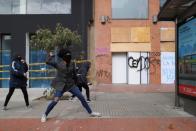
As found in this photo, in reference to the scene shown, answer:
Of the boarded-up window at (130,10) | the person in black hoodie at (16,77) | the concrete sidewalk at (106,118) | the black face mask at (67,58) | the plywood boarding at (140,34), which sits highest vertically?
the boarded-up window at (130,10)

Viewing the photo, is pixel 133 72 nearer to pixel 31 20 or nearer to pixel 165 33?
pixel 165 33

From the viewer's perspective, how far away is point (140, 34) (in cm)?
2945

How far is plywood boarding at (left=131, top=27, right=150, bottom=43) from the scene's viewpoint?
2941cm

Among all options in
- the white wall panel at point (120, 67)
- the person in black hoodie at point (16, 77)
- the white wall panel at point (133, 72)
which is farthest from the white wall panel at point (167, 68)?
the person in black hoodie at point (16, 77)

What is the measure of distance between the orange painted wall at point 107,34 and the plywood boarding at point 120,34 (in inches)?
7.8

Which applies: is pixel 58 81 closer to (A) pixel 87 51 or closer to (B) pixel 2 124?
(B) pixel 2 124

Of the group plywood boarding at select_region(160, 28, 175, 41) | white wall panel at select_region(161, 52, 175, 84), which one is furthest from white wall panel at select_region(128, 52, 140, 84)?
plywood boarding at select_region(160, 28, 175, 41)

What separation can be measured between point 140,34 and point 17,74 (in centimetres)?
1696

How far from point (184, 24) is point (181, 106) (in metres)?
2.61

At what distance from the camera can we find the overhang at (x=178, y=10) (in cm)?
1165

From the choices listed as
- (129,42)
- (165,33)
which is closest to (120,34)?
(129,42)

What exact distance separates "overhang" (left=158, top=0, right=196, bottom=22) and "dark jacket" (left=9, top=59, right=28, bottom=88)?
4.28m

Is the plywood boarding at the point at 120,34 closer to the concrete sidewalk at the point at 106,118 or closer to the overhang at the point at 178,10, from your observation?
the concrete sidewalk at the point at 106,118

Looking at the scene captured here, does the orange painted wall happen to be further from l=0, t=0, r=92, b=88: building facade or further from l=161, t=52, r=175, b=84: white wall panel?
l=0, t=0, r=92, b=88: building facade
